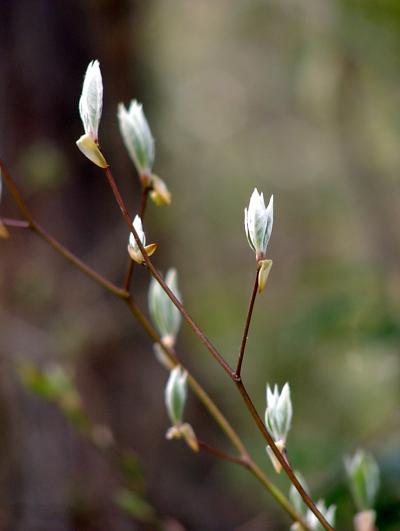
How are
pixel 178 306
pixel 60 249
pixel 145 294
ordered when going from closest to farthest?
1. pixel 178 306
2. pixel 60 249
3. pixel 145 294

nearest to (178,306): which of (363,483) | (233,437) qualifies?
(233,437)

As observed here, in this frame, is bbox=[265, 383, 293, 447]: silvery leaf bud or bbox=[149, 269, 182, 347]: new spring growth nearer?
bbox=[265, 383, 293, 447]: silvery leaf bud

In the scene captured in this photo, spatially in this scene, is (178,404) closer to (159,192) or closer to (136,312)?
(136,312)

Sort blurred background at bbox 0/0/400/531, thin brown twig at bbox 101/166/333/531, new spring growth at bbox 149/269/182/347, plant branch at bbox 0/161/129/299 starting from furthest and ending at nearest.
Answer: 1. blurred background at bbox 0/0/400/531
2. new spring growth at bbox 149/269/182/347
3. plant branch at bbox 0/161/129/299
4. thin brown twig at bbox 101/166/333/531

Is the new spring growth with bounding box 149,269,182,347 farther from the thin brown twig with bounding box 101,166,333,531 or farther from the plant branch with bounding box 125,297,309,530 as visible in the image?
the thin brown twig with bounding box 101,166,333,531

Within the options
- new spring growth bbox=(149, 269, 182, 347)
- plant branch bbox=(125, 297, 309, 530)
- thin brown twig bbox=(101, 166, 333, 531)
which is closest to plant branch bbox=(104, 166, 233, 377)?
thin brown twig bbox=(101, 166, 333, 531)
